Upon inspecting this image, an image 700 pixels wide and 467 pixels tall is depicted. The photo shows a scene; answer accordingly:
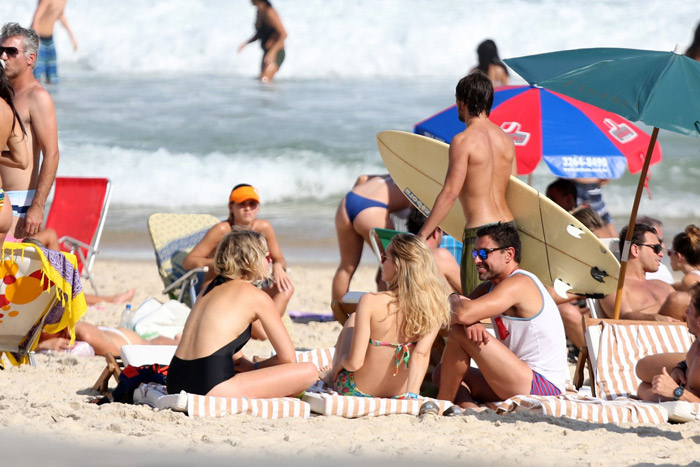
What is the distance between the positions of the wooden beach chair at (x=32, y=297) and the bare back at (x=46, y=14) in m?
12.6

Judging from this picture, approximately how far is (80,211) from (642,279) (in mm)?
3900

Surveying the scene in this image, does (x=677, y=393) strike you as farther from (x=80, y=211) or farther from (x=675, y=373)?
(x=80, y=211)

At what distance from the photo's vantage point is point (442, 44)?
1817 centimetres

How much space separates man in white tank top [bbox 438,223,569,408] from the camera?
12.7 ft

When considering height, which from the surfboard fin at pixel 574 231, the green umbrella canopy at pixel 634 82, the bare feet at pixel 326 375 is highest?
the green umbrella canopy at pixel 634 82

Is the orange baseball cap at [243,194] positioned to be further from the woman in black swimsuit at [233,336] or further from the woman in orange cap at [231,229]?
the woman in black swimsuit at [233,336]

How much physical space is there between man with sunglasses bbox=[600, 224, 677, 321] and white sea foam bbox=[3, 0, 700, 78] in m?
12.8

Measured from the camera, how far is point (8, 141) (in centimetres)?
438

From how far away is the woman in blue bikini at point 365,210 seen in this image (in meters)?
5.92

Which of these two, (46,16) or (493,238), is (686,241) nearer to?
(493,238)

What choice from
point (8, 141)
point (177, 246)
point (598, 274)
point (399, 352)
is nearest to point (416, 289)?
point (399, 352)

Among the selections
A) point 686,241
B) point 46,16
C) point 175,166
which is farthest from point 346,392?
point 46,16

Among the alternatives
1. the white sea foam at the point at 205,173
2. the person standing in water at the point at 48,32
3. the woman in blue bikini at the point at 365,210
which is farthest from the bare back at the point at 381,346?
the person standing in water at the point at 48,32

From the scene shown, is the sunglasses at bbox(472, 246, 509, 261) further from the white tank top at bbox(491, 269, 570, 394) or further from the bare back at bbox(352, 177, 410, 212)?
the bare back at bbox(352, 177, 410, 212)
